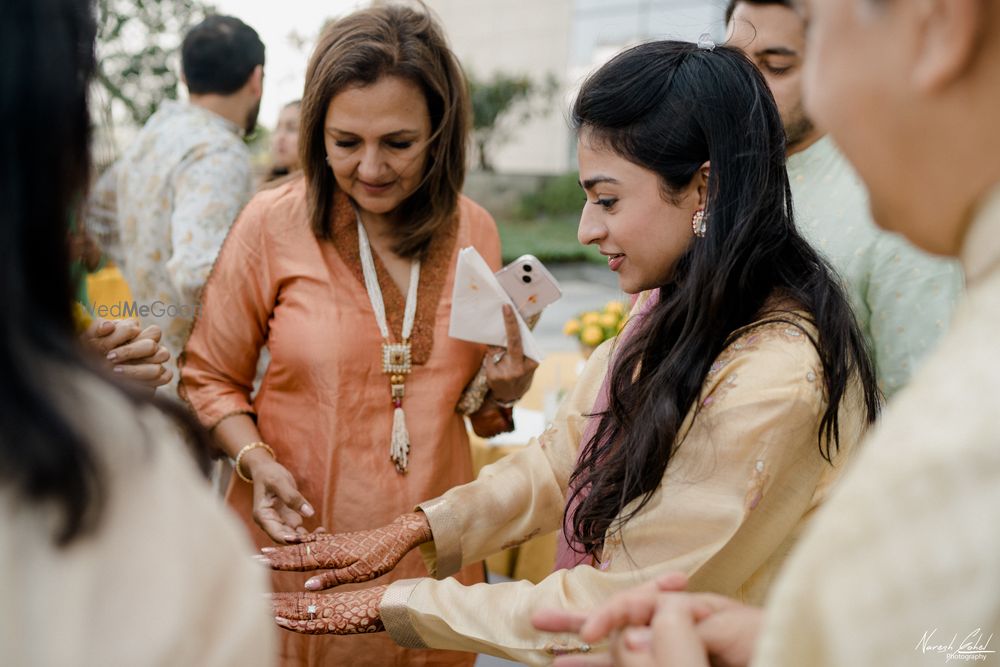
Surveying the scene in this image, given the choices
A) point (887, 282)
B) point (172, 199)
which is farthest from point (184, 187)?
point (887, 282)

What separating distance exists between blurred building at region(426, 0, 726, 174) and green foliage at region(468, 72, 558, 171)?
0.25m

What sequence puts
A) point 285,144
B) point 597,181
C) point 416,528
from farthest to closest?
point 285,144 < point 416,528 < point 597,181

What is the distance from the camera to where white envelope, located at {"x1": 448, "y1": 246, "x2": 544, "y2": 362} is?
2031 mm

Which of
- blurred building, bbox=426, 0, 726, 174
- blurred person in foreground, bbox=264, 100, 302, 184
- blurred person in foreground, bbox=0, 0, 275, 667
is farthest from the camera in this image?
blurred building, bbox=426, 0, 726, 174

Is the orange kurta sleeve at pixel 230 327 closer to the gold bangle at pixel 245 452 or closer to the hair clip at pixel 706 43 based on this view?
the gold bangle at pixel 245 452

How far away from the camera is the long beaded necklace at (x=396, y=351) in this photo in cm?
200

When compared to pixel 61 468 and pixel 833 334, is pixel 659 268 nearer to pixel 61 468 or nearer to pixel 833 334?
pixel 833 334

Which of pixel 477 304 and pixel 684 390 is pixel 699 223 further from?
pixel 477 304

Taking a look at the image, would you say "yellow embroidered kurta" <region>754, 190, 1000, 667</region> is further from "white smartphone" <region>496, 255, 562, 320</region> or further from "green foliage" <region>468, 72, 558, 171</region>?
"green foliage" <region>468, 72, 558, 171</region>

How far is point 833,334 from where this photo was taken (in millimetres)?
1407

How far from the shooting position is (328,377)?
1.97 metres

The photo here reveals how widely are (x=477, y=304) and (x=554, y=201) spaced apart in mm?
15520

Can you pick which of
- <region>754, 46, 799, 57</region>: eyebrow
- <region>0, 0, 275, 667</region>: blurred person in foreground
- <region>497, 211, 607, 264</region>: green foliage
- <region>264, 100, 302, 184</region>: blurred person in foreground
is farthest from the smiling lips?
<region>497, 211, 607, 264</region>: green foliage

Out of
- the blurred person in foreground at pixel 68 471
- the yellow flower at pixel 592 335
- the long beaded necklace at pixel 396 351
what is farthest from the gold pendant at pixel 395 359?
the yellow flower at pixel 592 335
